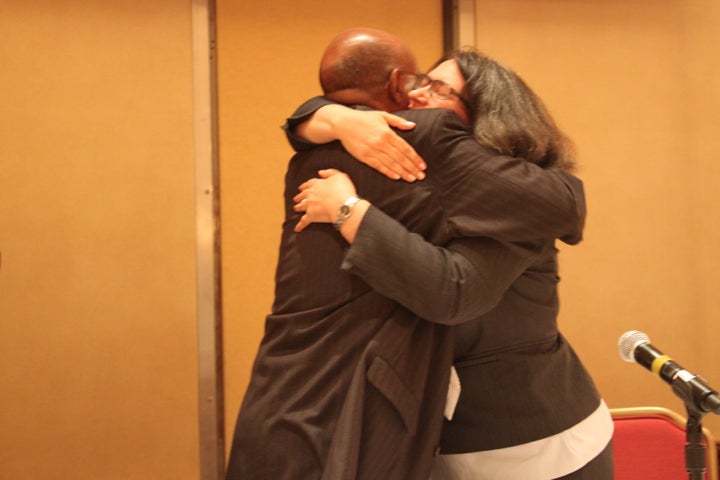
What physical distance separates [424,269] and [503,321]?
23cm

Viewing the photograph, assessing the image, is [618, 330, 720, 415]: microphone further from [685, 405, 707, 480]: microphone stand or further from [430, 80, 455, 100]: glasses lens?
[430, 80, 455, 100]: glasses lens

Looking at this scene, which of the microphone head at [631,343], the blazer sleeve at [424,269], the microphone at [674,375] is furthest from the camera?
the microphone head at [631,343]

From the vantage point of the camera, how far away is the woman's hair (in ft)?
3.45

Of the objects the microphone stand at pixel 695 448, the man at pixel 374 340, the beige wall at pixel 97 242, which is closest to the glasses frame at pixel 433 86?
the man at pixel 374 340

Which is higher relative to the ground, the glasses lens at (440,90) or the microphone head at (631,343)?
the glasses lens at (440,90)

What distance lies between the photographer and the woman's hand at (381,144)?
0.97 metres

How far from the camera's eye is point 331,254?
1014mm

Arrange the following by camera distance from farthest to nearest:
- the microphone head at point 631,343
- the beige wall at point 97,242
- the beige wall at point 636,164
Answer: the beige wall at point 636,164 → the beige wall at point 97,242 → the microphone head at point 631,343

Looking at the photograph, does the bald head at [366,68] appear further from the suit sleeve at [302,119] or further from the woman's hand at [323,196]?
the woman's hand at [323,196]

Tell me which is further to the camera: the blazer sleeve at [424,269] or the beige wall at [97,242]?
the beige wall at [97,242]

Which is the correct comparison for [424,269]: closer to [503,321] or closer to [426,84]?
[503,321]

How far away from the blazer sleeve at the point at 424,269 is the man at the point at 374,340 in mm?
39

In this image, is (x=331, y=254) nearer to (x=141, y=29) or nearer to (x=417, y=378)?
(x=417, y=378)

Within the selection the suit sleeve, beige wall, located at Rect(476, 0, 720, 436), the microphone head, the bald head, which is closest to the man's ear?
the bald head
